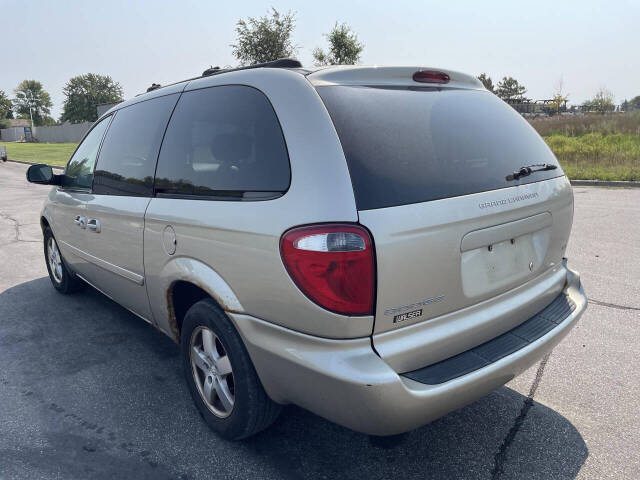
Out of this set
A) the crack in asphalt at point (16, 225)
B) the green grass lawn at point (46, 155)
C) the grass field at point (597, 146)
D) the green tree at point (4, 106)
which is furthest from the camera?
the green tree at point (4, 106)

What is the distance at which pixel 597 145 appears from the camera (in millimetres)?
18719

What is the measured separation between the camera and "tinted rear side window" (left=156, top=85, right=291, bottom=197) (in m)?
2.13

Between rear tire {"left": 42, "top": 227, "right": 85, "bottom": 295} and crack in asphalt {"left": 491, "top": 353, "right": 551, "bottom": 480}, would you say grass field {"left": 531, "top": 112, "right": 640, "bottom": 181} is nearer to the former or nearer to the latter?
crack in asphalt {"left": 491, "top": 353, "right": 551, "bottom": 480}

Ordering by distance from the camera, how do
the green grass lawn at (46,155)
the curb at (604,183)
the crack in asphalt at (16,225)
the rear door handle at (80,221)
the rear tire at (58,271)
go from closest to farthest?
the rear door handle at (80,221) → the rear tire at (58,271) → the crack in asphalt at (16,225) → the curb at (604,183) → the green grass lawn at (46,155)

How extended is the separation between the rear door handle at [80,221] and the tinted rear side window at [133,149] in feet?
0.92

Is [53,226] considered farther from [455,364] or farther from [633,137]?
[633,137]

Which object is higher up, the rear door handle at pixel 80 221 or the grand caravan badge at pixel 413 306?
the rear door handle at pixel 80 221

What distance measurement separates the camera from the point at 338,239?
1.81 m

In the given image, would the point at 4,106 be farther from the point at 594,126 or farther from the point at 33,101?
the point at 594,126

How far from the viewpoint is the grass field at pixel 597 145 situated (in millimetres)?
14055

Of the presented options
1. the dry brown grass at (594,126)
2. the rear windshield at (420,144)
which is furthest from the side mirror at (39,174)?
the dry brown grass at (594,126)

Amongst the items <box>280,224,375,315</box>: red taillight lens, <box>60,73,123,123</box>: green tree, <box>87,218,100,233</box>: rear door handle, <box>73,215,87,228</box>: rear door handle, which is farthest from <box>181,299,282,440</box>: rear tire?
<box>60,73,123,123</box>: green tree

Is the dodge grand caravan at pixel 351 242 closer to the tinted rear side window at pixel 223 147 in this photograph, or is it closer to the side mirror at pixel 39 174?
the tinted rear side window at pixel 223 147

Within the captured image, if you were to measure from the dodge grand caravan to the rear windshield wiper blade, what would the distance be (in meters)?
0.01
